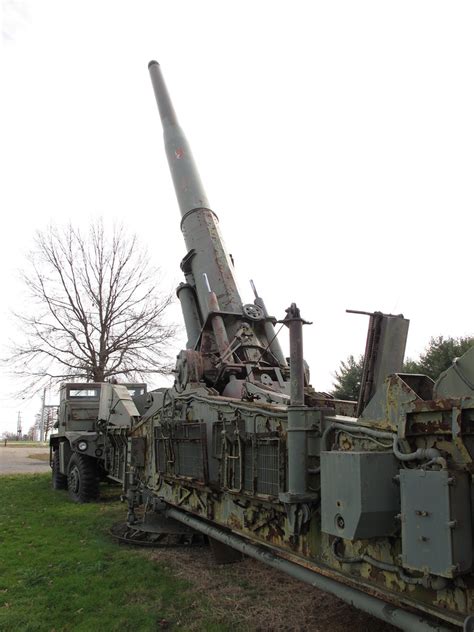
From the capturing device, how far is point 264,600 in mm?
5211

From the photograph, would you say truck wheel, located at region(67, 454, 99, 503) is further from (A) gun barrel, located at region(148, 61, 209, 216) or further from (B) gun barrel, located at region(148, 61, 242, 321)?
(A) gun barrel, located at region(148, 61, 209, 216)

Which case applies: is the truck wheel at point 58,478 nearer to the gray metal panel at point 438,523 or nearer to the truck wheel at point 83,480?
the truck wheel at point 83,480

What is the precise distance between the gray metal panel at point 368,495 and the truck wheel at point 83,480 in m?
9.01

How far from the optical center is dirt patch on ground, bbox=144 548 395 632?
458cm

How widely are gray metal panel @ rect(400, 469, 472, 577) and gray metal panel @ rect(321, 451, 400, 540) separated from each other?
0.22 meters

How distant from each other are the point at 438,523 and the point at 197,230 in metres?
6.03

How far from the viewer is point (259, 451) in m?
4.59

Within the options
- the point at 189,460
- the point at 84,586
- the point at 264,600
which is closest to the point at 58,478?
the point at 84,586

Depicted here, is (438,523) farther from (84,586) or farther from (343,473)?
(84,586)

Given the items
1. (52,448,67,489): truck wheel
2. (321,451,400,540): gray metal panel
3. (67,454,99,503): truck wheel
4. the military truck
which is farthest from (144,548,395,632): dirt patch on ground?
(52,448,67,489): truck wheel

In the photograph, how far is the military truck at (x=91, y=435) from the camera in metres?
10.0

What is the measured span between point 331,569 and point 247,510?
3.99 ft

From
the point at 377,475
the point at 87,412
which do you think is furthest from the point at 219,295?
the point at 87,412

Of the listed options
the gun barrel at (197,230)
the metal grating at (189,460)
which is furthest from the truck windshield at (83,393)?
the metal grating at (189,460)
